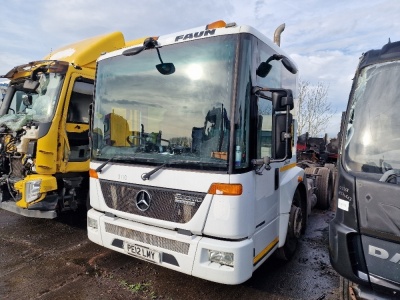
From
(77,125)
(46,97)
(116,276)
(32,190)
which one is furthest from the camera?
(77,125)

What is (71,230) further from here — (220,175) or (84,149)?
(220,175)

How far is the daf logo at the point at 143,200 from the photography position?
3148 millimetres

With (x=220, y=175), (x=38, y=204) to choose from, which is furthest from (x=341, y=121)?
(x=38, y=204)

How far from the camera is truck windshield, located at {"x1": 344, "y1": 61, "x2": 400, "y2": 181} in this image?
7.91 ft

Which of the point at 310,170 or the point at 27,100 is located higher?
the point at 27,100

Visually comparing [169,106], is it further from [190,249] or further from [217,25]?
[190,249]

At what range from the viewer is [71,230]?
17.3 feet

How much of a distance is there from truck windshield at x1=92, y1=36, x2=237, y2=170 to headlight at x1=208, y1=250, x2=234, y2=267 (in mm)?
790

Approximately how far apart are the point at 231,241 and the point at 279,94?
4.69 ft

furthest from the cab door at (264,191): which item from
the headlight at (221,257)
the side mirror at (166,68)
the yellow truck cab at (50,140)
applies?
the yellow truck cab at (50,140)

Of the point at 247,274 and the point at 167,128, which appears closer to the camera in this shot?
the point at 247,274

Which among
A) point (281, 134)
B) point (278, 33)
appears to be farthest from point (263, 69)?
point (278, 33)

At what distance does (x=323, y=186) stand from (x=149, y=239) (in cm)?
503

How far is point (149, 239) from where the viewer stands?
311cm
